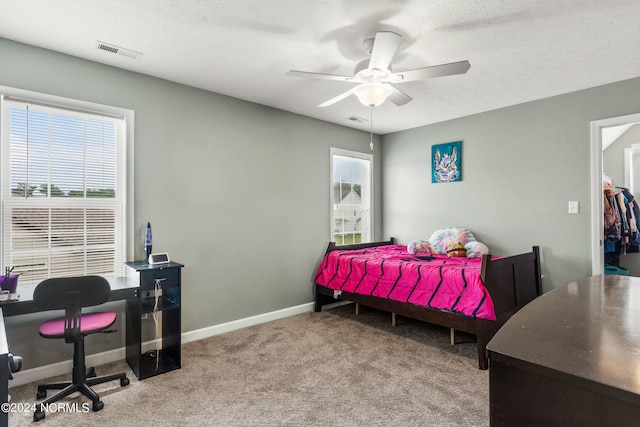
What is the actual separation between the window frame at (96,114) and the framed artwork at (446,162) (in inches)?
143

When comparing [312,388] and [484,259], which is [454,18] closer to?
[484,259]

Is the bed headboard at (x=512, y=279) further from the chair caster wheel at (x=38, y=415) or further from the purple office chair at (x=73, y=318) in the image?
the chair caster wheel at (x=38, y=415)

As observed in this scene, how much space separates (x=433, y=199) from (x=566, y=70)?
83.4 inches

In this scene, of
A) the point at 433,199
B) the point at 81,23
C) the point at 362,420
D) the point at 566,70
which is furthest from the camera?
the point at 433,199

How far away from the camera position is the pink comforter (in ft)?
9.09

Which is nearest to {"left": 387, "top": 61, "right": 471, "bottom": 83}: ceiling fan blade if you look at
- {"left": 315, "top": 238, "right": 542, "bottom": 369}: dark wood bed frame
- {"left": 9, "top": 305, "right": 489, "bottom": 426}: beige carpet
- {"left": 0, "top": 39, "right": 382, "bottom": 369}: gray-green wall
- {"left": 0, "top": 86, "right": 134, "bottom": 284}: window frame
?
{"left": 315, "top": 238, "right": 542, "bottom": 369}: dark wood bed frame

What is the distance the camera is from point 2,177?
241 centimetres

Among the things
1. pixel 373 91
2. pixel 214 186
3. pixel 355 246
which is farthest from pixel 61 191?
pixel 355 246

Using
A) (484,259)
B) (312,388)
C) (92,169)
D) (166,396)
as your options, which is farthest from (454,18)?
(166,396)

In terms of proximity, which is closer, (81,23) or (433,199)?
(81,23)

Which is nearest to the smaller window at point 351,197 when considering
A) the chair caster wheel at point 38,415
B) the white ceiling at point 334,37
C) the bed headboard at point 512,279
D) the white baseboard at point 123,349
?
the white baseboard at point 123,349

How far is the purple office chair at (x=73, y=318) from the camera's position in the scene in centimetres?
207

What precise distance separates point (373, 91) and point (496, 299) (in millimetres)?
1911

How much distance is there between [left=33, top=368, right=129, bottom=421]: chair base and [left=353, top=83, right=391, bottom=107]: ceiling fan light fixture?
268 centimetres
